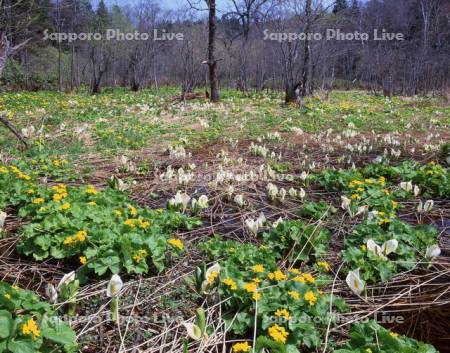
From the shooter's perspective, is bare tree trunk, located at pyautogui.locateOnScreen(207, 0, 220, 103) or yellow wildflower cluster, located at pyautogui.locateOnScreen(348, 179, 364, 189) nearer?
yellow wildflower cluster, located at pyautogui.locateOnScreen(348, 179, 364, 189)

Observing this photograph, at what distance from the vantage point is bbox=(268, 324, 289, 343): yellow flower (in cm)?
A: 198

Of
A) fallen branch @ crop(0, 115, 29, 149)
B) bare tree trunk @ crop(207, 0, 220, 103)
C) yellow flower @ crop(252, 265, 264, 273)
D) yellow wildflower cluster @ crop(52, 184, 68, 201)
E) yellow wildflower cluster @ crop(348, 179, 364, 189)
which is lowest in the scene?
yellow flower @ crop(252, 265, 264, 273)

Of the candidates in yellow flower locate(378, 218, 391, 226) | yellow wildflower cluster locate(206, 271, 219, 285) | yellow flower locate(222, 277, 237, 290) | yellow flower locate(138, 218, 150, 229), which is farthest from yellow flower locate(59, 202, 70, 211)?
yellow flower locate(378, 218, 391, 226)

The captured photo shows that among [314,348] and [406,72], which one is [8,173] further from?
[406,72]

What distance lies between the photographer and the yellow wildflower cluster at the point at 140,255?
2.70 m

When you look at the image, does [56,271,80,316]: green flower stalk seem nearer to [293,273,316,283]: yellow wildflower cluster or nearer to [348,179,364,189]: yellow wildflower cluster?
[293,273,316,283]: yellow wildflower cluster

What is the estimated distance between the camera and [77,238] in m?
2.75

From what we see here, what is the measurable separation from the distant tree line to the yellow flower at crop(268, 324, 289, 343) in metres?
13.1

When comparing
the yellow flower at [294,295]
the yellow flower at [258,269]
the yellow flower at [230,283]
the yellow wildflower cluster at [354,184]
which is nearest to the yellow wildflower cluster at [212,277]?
the yellow flower at [230,283]

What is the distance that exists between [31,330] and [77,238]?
39.7 inches

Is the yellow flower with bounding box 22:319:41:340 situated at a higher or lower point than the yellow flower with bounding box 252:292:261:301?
higher

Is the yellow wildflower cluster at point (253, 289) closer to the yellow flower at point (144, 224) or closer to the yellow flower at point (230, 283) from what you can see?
the yellow flower at point (230, 283)

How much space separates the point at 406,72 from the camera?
29.3 m

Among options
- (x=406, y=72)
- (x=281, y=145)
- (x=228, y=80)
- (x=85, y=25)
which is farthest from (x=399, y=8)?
(x=281, y=145)
